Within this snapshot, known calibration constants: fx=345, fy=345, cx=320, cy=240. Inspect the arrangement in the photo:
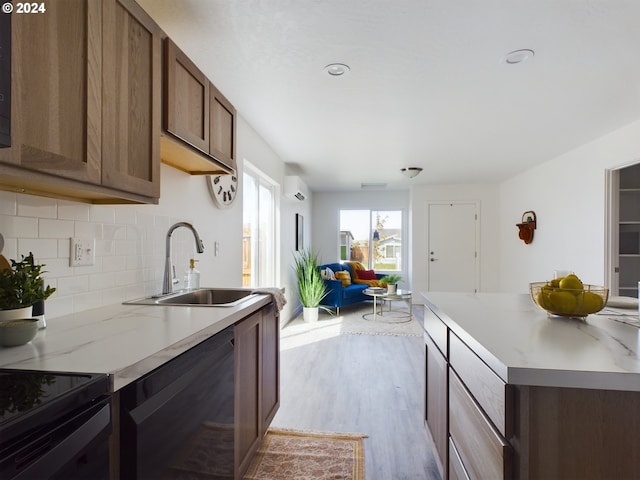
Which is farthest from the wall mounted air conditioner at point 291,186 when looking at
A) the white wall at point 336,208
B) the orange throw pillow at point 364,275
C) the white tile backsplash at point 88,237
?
the white tile backsplash at point 88,237

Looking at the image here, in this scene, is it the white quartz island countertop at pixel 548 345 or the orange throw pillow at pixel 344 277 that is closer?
the white quartz island countertop at pixel 548 345

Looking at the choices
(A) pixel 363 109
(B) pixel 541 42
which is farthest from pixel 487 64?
(A) pixel 363 109

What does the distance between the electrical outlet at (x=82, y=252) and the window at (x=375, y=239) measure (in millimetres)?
6394

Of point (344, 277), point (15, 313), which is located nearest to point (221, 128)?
point (15, 313)

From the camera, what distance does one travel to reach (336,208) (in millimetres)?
7699

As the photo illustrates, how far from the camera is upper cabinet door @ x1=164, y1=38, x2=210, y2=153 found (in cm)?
151

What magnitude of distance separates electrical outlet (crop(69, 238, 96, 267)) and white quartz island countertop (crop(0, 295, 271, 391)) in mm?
206

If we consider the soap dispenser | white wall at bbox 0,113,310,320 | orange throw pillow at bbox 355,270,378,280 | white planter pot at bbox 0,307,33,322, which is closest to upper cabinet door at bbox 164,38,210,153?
white wall at bbox 0,113,310,320

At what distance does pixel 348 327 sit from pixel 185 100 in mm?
3917

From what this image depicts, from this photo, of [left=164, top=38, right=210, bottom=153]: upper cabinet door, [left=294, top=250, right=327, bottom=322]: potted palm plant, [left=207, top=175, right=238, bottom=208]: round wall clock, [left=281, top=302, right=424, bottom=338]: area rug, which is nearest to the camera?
[left=164, top=38, right=210, bottom=153]: upper cabinet door

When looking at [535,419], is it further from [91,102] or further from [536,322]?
[91,102]

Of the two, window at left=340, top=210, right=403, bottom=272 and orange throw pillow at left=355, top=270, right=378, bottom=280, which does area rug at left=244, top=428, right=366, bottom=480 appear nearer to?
orange throw pillow at left=355, top=270, right=378, bottom=280

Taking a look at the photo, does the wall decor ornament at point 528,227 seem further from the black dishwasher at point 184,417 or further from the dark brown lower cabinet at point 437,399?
the black dishwasher at point 184,417

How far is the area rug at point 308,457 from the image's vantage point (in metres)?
1.81
